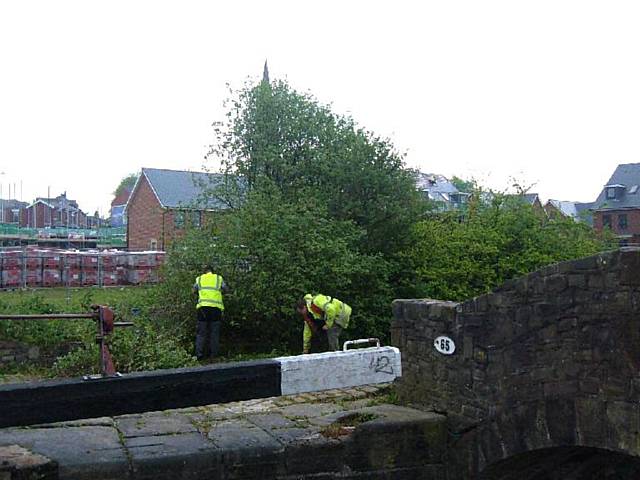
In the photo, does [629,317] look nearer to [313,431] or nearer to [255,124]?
[313,431]

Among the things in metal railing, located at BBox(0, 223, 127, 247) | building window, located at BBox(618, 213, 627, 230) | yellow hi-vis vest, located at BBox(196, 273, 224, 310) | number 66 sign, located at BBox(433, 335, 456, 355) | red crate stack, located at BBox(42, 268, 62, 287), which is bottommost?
red crate stack, located at BBox(42, 268, 62, 287)

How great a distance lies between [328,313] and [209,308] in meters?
1.90

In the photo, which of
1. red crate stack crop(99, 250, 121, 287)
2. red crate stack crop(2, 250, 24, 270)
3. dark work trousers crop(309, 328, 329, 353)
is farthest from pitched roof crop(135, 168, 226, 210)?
dark work trousers crop(309, 328, 329, 353)

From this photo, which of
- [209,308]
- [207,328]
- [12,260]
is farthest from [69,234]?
[209,308]

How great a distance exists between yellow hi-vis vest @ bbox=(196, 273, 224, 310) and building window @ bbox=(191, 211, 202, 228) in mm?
3692

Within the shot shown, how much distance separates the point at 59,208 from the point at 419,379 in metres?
73.8

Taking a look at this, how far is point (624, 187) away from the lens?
52500 mm

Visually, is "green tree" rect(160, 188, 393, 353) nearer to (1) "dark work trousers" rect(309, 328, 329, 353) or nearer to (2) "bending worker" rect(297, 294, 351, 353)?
(1) "dark work trousers" rect(309, 328, 329, 353)

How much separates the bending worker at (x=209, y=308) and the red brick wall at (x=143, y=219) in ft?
105

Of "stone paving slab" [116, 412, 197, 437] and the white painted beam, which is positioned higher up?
the white painted beam

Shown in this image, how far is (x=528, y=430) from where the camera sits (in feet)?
19.4

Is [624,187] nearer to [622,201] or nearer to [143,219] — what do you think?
[622,201]

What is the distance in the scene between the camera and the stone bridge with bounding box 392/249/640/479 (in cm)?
528

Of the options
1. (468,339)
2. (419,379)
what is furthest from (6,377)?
(468,339)
